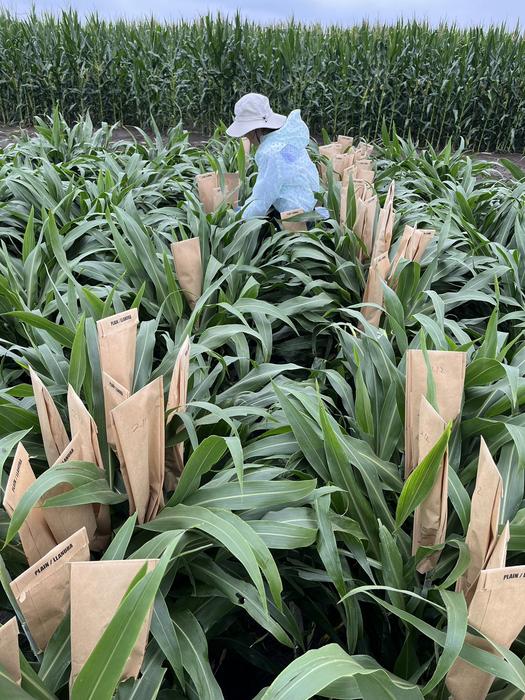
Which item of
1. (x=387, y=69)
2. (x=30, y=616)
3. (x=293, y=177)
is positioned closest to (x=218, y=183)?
(x=293, y=177)

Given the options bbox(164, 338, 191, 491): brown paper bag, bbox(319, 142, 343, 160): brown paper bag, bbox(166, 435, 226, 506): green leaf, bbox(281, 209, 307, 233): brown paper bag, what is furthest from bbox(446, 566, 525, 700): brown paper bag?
bbox(319, 142, 343, 160): brown paper bag

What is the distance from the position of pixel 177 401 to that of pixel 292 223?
1.25 metres

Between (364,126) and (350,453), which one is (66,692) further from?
(364,126)

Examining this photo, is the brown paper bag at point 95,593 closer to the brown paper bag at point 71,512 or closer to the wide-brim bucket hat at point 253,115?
the brown paper bag at point 71,512

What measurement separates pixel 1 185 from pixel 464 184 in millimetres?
2069

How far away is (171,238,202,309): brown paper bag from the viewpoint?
57.3 inches

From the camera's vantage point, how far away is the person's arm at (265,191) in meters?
2.07

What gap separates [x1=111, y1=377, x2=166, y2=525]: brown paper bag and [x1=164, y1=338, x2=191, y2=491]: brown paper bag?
8 cm

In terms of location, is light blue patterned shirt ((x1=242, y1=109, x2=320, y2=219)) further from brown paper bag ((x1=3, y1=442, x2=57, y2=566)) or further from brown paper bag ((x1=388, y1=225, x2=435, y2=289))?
brown paper bag ((x1=3, y1=442, x2=57, y2=566))

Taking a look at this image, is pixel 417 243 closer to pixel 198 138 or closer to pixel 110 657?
pixel 110 657

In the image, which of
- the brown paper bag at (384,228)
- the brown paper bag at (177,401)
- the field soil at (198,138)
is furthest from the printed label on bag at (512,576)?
the field soil at (198,138)

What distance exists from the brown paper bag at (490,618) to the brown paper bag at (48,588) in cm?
44

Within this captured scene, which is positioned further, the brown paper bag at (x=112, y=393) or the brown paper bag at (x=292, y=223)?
the brown paper bag at (x=292, y=223)

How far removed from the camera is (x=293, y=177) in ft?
7.03
